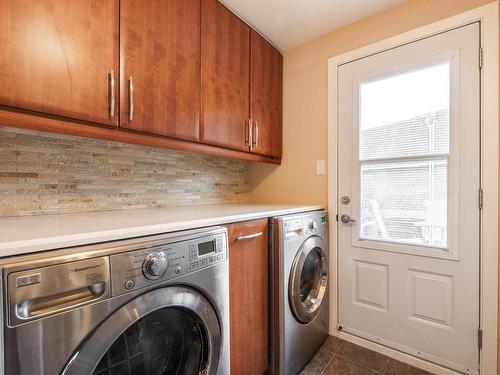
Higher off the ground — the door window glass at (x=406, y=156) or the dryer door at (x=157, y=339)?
the door window glass at (x=406, y=156)

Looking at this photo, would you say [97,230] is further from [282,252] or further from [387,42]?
[387,42]

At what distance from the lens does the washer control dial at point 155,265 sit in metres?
0.76

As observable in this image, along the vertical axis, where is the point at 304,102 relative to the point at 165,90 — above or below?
above

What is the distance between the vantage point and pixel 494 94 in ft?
4.22

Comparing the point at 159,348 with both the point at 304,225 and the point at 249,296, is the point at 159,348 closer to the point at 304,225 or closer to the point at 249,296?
the point at 249,296

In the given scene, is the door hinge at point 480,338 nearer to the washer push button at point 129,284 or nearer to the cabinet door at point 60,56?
the washer push button at point 129,284

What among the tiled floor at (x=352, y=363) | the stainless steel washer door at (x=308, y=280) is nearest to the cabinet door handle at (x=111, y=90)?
the stainless steel washer door at (x=308, y=280)

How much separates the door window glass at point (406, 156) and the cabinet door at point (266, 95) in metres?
0.65

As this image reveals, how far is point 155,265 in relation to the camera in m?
0.77

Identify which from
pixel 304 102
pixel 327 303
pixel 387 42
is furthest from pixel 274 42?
pixel 327 303

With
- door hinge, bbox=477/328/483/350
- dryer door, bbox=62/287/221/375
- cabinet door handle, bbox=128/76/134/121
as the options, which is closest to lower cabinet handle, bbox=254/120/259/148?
cabinet door handle, bbox=128/76/134/121

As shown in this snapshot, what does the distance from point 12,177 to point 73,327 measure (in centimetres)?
88

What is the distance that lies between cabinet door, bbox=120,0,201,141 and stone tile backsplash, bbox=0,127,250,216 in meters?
0.42

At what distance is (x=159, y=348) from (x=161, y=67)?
1.21 m
